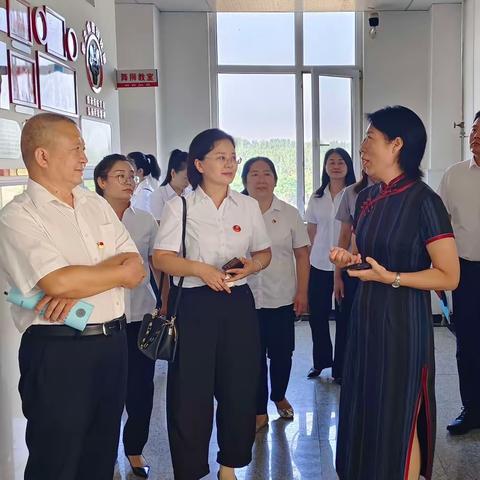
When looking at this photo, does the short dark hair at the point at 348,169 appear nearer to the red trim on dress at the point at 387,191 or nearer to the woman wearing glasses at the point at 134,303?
the woman wearing glasses at the point at 134,303

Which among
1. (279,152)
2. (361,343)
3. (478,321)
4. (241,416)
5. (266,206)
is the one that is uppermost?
(279,152)

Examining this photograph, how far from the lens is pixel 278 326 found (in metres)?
3.04

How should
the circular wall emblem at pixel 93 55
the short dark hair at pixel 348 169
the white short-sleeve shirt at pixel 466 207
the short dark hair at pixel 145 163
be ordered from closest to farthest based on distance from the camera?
the white short-sleeve shirt at pixel 466 207
the circular wall emblem at pixel 93 55
the short dark hair at pixel 348 169
the short dark hair at pixel 145 163

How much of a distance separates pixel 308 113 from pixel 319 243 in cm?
260

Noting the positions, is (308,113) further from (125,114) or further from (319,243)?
(319,243)

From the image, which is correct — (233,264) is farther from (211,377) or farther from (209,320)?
(211,377)

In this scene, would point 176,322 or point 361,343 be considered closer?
point 361,343

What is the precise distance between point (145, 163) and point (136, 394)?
2.69 metres

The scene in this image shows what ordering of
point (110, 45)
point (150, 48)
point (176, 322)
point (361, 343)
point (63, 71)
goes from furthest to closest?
point (150, 48), point (110, 45), point (63, 71), point (176, 322), point (361, 343)

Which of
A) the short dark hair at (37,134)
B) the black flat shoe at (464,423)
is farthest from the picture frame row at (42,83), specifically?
the black flat shoe at (464,423)

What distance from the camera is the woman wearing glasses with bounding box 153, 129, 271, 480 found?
214 centimetres

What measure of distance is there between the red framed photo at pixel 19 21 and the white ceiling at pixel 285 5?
10.6ft

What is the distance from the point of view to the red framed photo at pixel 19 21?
2115 millimetres

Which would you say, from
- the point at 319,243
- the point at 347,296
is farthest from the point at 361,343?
the point at 319,243
